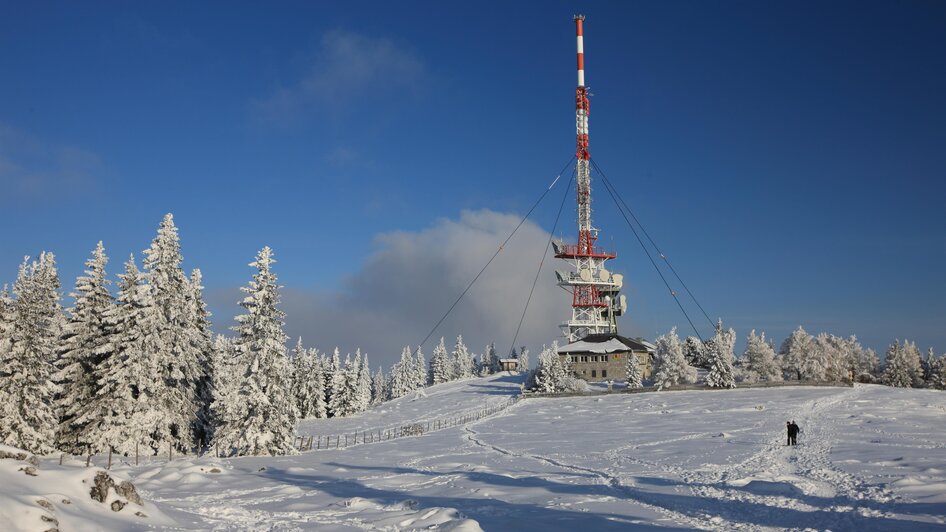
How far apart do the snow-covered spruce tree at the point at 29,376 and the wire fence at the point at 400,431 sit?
47.4 ft

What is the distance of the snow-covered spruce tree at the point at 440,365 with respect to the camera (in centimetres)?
12481

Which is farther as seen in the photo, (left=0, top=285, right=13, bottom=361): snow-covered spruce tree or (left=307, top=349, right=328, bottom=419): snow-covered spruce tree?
(left=307, top=349, right=328, bottom=419): snow-covered spruce tree

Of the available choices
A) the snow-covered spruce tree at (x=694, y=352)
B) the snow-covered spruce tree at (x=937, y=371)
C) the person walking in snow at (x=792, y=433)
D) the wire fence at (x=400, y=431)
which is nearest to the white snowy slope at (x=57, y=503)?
the wire fence at (x=400, y=431)

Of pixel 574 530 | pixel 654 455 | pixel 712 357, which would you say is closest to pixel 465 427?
pixel 654 455

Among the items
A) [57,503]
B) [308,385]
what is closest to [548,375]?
[308,385]

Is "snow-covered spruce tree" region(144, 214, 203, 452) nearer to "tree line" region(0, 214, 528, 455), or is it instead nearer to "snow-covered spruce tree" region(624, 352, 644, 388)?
"tree line" region(0, 214, 528, 455)

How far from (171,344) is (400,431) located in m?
24.7

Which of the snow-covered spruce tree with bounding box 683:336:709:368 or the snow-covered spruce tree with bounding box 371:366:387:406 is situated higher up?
Answer: the snow-covered spruce tree with bounding box 683:336:709:368

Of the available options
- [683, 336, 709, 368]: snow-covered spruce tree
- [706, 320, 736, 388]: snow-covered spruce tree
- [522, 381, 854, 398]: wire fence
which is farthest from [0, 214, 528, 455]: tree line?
[683, 336, 709, 368]: snow-covered spruce tree

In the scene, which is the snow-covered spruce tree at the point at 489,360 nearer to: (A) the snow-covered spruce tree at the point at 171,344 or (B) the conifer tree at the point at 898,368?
(B) the conifer tree at the point at 898,368

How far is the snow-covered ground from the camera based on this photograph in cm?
1565

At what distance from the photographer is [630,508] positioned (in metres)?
17.0

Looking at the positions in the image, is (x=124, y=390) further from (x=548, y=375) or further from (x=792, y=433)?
(x=548, y=375)

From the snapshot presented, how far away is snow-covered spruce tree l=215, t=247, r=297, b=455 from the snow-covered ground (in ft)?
7.41
